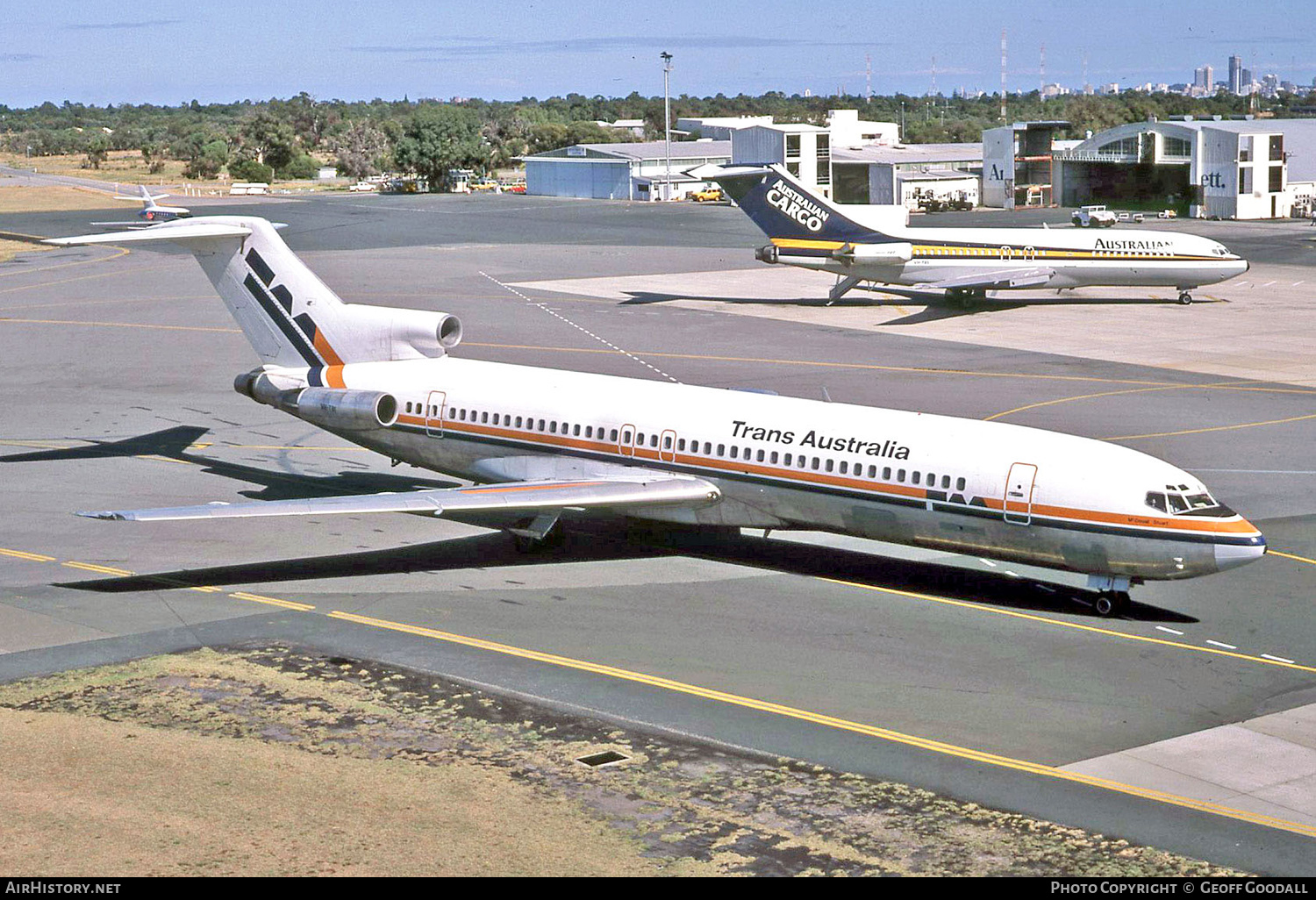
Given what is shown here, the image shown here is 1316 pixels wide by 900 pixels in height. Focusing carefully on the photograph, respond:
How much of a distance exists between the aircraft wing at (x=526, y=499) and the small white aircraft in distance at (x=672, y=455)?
0.05m

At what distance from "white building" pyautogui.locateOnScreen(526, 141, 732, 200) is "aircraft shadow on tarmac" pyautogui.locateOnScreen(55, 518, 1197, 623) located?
424ft

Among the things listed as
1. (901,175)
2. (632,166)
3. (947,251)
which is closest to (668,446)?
(947,251)

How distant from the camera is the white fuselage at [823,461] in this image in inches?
1040

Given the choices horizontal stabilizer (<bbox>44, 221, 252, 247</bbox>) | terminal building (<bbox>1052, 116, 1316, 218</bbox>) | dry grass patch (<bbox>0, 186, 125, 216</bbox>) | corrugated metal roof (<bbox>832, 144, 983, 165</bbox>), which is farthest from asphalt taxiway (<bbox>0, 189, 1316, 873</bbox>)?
dry grass patch (<bbox>0, 186, 125, 216</bbox>)

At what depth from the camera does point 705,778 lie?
1998 cm

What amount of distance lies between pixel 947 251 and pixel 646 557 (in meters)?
40.6

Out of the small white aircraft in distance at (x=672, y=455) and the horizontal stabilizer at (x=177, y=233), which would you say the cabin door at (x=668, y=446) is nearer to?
the small white aircraft in distance at (x=672, y=455)

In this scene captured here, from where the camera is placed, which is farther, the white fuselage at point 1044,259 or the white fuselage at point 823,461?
the white fuselage at point 1044,259

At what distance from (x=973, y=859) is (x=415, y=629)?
12216 mm

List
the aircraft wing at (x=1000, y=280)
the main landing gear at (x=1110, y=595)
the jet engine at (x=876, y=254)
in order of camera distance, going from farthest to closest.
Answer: the jet engine at (x=876, y=254) < the aircraft wing at (x=1000, y=280) < the main landing gear at (x=1110, y=595)

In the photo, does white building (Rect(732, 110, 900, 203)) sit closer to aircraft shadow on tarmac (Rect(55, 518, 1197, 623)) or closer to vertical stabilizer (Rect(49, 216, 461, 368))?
vertical stabilizer (Rect(49, 216, 461, 368))

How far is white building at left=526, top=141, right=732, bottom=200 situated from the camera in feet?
536

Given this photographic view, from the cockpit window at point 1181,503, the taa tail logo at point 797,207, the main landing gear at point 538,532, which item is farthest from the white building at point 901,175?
the cockpit window at point 1181,503

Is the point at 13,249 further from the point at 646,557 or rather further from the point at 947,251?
the point at 646,557
